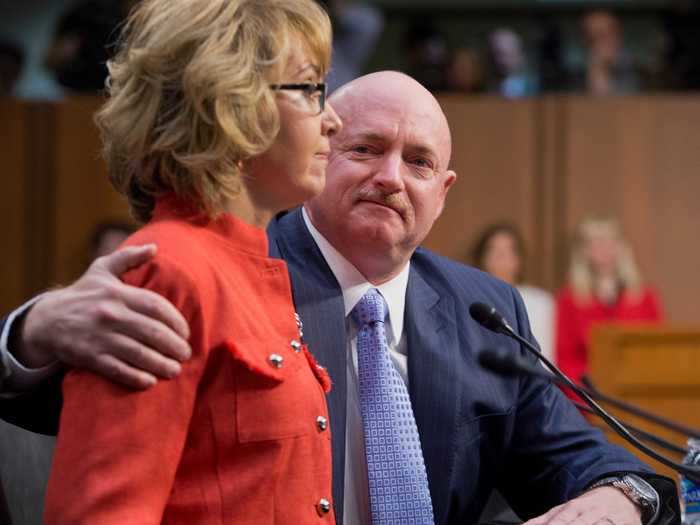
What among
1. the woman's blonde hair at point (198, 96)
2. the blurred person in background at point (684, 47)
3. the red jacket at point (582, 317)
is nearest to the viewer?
the woman's blonde hair at point (198, 96)

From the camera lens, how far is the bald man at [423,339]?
1.85 meters

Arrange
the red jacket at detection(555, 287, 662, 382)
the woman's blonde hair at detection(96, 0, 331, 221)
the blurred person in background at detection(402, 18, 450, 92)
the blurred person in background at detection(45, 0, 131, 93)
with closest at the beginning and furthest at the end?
the woman's blonde hair at detection(96, 0, 331, 221) → the red jacket at detection(555, 287, 662, 382) → the blurred person in background at detection(45, 0, 131, 93) → the blurred person in background at detection(402, 18, 450, 92)

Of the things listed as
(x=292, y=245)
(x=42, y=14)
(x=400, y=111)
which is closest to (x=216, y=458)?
(x=292, y=245)

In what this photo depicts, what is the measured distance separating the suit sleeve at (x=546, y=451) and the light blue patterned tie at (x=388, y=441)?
0.24 meters

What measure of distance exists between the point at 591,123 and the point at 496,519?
4.09 metres

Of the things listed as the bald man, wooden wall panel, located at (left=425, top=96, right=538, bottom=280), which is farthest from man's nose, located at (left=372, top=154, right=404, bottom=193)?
wooden wall panel, located at (left=425, top=96, right=538, bottom=280)

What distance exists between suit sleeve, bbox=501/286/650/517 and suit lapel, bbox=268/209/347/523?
0.34 m

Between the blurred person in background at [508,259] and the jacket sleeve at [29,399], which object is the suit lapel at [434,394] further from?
the blurred person in background at [508,259]

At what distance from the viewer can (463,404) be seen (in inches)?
75.5

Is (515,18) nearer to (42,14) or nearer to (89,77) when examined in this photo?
(42,14)

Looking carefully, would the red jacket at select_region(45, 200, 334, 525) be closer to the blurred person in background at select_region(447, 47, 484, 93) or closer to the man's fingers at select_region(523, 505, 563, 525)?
the man's fingers at select_region(523, 505, 563, 525)

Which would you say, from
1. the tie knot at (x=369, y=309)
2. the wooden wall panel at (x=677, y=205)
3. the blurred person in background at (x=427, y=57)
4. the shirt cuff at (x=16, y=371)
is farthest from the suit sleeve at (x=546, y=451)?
the blurred person in background at (x=427, y=57)

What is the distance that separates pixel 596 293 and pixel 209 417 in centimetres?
434

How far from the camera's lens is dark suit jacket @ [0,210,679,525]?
73.5 inches
